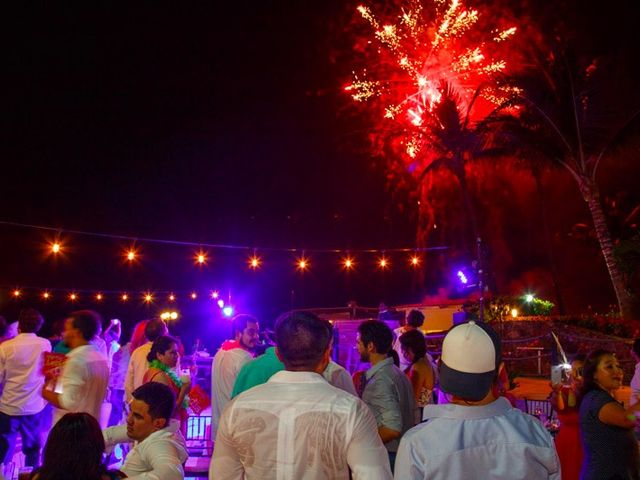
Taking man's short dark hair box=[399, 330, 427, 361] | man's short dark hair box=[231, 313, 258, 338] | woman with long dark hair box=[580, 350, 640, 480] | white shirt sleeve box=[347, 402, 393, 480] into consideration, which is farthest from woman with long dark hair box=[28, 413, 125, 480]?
man's short dark hair box=[399, 330, 427, 361]

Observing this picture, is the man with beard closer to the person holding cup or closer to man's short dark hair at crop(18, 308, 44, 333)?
the person holding cup

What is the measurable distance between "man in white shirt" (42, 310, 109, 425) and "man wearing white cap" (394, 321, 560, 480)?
371 centimetres

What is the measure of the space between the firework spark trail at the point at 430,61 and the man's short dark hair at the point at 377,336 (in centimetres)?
1826

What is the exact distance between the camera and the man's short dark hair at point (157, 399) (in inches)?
141

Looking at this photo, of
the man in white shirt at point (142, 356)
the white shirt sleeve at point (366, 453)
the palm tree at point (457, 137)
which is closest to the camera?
the white shirt sleeve at point (366, 453)

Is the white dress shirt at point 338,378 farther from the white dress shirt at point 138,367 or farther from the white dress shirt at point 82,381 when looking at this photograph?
the white dress shirt at point 138,367

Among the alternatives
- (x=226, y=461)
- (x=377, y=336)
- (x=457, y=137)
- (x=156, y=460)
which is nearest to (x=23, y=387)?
(x=156, y=460)

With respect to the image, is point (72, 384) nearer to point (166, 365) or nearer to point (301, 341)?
point (166, 365)

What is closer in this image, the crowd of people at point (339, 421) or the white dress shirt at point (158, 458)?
the crowd of people at point (339, 421)

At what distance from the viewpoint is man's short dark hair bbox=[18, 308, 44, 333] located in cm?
654

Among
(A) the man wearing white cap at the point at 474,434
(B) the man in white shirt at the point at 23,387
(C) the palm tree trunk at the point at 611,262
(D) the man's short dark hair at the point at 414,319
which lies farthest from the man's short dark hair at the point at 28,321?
(C) the palm tree trunk at the point at 611,262

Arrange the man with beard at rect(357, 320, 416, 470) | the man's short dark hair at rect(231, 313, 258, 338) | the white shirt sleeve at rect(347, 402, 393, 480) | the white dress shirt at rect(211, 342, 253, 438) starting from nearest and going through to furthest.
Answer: the white shirt sleeve at rect(347, 402, 393, 480), the man with beard at rect(357, 320, 416, 470), the white dress shirt at rect(211, 342, 253, 438), the man's short dark hair at rect(231, 313, 258, 338)

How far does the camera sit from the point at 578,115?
755 inches

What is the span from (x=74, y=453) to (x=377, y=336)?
266 cm
